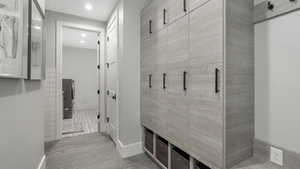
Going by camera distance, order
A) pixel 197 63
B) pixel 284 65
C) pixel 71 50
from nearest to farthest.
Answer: pixel 284 65
pixel 197 63
pixel 71 50

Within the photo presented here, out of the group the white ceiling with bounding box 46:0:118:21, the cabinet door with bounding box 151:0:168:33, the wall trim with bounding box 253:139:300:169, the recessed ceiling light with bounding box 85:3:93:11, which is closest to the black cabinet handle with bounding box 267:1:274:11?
the cabinet door with bounding box 151:0:168:33

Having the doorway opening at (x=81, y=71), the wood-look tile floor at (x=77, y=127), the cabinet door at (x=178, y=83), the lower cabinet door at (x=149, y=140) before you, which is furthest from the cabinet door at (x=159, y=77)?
the doorway opening at (x=81, y=71)

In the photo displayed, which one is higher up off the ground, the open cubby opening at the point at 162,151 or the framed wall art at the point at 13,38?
the framed wall art at the point at 13,38

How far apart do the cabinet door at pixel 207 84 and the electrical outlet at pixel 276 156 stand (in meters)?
0.43

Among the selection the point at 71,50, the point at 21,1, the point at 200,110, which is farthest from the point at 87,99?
the point at 200,110

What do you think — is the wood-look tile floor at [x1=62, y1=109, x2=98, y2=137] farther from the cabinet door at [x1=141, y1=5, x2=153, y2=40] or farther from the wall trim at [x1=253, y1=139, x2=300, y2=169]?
the wall trim at [x1=253, y1=139, x2=300, y2=169]

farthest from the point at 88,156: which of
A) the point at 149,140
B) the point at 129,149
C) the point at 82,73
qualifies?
the point at 82,73

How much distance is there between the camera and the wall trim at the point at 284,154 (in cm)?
103

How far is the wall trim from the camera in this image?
1028mm

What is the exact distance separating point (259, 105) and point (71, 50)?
6.53m

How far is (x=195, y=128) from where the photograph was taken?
1.35 m

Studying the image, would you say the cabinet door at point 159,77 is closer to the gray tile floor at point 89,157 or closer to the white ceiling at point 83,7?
the gray tile floor at point 89,157

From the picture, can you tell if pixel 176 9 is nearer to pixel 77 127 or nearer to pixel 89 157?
pixel 89 157

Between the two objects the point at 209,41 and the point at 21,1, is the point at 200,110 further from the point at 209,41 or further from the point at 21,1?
the point at 21,1
